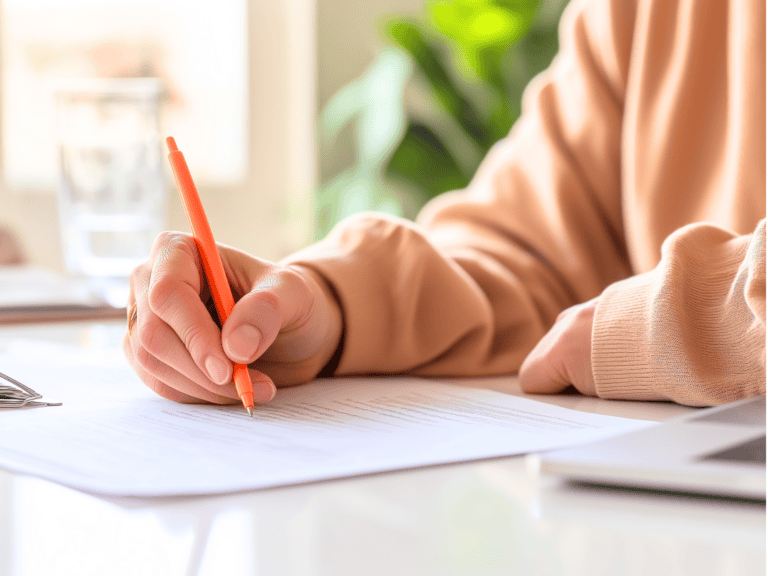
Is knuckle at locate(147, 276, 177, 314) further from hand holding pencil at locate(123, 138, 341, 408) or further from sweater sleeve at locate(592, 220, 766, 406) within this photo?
sweater sleeve at locate(592, 220, 766, 406)

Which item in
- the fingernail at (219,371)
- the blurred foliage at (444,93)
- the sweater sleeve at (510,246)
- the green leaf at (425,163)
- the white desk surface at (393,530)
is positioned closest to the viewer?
the white desk surface at (393,530)

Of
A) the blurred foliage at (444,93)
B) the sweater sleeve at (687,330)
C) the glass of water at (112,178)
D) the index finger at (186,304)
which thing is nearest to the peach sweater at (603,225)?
the sweater sleeve at (687,330)

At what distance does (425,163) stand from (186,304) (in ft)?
6.65

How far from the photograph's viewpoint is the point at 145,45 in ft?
8.38

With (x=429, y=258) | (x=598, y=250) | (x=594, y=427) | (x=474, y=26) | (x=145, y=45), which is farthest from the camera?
(x=145, y=45)

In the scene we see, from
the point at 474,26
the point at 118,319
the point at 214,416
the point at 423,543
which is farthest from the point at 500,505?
the point at 474,26

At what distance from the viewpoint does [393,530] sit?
0.27 m

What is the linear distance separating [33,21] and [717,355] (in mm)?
2342

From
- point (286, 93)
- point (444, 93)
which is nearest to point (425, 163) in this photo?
point (444, 93)

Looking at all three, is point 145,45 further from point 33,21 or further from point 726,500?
point 726,500

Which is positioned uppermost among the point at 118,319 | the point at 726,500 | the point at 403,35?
the point at 403,35

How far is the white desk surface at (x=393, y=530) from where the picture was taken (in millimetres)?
236

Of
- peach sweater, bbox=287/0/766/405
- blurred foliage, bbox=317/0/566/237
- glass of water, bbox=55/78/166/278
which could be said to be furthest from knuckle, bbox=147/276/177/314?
blurred foliage, bbox=317/0/566/237

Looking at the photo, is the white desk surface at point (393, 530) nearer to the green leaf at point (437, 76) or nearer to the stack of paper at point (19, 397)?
the stack of paper at point (19, 397)
